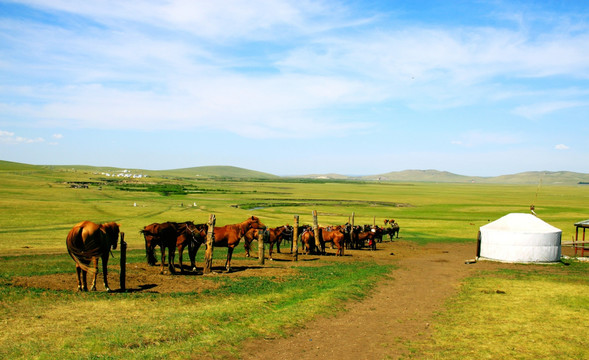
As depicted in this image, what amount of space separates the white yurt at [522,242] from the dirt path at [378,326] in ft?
21.3

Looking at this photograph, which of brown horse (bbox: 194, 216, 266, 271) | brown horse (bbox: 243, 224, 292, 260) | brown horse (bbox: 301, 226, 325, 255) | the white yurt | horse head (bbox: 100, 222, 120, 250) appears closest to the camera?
horse head (bbox: 100, 222, 120, 250)

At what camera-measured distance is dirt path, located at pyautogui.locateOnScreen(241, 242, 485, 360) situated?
993cm

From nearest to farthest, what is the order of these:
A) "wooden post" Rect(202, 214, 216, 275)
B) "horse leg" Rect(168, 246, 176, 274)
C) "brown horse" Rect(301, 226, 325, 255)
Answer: "horse leg" Rect(168, 246, 176, 274)
"wooden post" Rect(202, 214, 216, 275)
"brown horse" Rect(301, 226, 325, 255)

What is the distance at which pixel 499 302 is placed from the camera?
15.0m

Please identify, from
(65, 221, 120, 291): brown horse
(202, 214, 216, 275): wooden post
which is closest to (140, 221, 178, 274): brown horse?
(202, 214, 216, 275): wooden post

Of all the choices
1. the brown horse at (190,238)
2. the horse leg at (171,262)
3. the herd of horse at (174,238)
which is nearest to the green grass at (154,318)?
the herd of horse at (174,238)

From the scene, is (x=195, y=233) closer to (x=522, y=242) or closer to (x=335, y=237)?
(x=335, y=237)

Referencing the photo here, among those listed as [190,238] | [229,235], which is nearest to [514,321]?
[229,235]

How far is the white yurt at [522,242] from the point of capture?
84.7ft

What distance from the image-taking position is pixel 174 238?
57.0 feet

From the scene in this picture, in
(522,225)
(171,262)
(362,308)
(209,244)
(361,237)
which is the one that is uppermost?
(522,225)

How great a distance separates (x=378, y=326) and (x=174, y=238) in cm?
957

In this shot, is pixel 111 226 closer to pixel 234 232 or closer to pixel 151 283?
pixel 151 283

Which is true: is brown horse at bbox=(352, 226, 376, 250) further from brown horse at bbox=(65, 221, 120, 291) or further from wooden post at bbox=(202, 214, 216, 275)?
brown horse at bbox=(65, 221, 120, 291)
